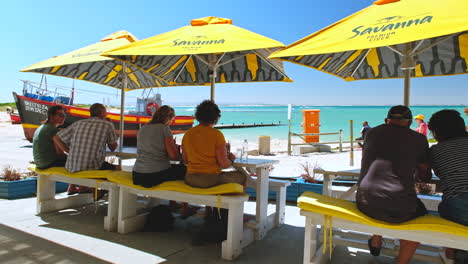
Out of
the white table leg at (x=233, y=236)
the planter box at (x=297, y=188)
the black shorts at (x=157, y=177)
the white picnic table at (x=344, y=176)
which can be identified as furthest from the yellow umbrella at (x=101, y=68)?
the white picnic table at (x=344, y=176)

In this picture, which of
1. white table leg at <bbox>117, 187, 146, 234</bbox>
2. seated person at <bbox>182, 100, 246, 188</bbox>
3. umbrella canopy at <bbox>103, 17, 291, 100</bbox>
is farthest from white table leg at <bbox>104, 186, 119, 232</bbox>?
umbrella canopy at <bbox>103, 17, 291, 100</bbox>

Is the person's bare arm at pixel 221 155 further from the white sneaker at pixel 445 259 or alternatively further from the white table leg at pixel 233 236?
the white sneaker at pixel 445 259

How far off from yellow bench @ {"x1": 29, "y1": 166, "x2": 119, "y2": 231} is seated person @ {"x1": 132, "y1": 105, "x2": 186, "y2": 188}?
501 millimetres

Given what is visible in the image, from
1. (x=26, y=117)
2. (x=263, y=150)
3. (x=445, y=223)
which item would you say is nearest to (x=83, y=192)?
(x=445, y=223)

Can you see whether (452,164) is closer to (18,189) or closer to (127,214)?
(127,214)

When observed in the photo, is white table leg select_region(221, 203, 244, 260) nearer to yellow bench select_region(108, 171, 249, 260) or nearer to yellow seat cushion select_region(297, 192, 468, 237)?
yellow bench select_region(108, 171, 249, 260)

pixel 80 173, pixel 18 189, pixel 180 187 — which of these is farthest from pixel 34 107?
pixel 180 187

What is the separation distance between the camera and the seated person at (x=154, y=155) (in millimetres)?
3125

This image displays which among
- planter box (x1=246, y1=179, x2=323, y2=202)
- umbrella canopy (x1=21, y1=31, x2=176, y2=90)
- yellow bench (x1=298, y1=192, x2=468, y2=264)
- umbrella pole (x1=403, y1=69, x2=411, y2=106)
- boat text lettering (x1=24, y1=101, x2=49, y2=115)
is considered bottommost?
planter box (x1=246, y1=179, x2=323, y2=202)

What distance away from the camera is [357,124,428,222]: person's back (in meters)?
2.03

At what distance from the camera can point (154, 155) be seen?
315 cm

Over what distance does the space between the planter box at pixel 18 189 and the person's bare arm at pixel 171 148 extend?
111 inches

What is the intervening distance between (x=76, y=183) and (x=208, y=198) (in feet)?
5.99

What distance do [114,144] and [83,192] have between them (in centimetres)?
136
